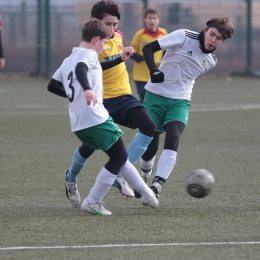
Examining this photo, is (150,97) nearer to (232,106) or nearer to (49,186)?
(49,186)

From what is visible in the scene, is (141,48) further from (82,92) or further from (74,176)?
(82,92)

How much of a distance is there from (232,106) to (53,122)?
4.39 metres

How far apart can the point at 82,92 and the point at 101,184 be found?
805 millimetres

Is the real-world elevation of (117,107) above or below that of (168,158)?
above

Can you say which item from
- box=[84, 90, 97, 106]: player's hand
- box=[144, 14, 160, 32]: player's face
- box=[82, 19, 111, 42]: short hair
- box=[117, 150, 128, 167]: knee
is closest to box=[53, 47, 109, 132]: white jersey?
box=[82, 19, 111, 42]: short hair

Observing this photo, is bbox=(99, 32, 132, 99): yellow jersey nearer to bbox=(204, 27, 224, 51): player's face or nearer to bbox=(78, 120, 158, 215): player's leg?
bbox=(204, 27, 224, 51): player's face

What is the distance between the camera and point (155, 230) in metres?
5.57

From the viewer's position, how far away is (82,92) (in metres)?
5.73

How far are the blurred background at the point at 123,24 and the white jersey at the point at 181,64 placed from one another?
54.6 feet

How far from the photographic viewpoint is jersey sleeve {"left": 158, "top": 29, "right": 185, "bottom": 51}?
273 inches

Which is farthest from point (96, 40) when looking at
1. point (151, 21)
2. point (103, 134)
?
point (151, 21)

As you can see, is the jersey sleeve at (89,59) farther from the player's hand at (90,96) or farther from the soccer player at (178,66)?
the soccer player at (178,66)

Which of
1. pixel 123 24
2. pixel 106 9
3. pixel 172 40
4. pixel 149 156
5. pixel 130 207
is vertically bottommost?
pixel 123 24

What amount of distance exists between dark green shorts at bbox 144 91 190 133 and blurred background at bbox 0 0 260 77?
1665 centimetres
